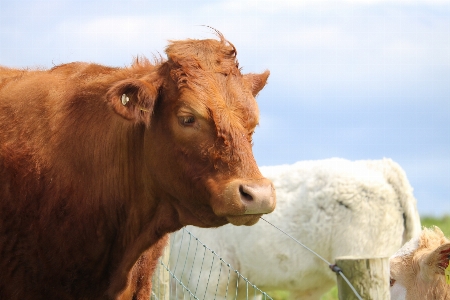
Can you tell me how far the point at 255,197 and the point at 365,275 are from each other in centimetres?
87

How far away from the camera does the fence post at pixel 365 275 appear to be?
428cm

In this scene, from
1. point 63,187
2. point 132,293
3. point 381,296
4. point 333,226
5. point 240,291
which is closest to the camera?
point 381,296

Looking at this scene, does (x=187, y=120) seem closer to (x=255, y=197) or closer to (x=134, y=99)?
(x=134, y=99)

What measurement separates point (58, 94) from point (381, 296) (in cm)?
246

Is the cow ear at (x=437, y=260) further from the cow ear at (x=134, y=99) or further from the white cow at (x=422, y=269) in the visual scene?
the cow ear at (x=134, y=99)

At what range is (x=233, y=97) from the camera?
436 cm

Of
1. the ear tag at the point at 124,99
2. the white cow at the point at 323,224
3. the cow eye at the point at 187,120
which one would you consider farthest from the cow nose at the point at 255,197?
the white cow at the point at 323,224

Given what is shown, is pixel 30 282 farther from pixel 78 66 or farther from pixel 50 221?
pixel 78 66

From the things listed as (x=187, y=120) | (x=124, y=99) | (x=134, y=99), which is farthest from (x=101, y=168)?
(x=187, y=120)

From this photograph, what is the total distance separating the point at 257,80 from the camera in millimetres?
5129

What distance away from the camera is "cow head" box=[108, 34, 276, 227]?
→ 408 centimetres

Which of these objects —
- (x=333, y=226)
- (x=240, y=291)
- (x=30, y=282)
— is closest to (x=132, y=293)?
(x=30, y=282)

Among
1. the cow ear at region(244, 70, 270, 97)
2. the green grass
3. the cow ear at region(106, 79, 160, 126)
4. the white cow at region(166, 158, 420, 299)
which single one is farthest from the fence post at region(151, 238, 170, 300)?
the green grass

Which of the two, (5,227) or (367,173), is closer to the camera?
(5,227)
